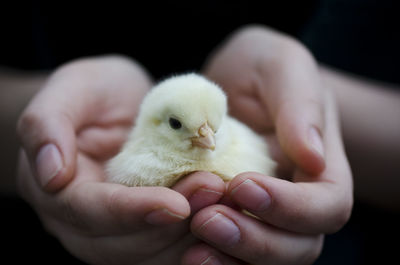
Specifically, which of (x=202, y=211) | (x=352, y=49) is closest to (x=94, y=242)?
(x=202, y=211)

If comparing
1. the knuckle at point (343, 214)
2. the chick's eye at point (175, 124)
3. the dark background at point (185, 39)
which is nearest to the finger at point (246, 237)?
the knuckle at point (343, 214)

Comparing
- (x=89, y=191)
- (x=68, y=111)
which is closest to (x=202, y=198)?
(x=89, y=191)

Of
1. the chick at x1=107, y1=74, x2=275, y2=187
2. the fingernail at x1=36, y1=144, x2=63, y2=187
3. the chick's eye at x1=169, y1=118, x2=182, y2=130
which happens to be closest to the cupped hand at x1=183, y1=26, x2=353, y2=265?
the chick at x1=107, y1=74, x2=275, y2=187

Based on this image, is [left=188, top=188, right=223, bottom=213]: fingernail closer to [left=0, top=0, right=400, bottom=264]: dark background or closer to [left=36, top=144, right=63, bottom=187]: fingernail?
[left=36, top=144, right=63, bottom=187]: fingernail

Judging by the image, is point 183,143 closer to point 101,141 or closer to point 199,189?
point 199,189

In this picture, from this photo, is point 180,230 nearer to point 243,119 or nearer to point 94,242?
point 94,242

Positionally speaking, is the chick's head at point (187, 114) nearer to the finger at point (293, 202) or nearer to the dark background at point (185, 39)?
the finger at point (293, 202)
